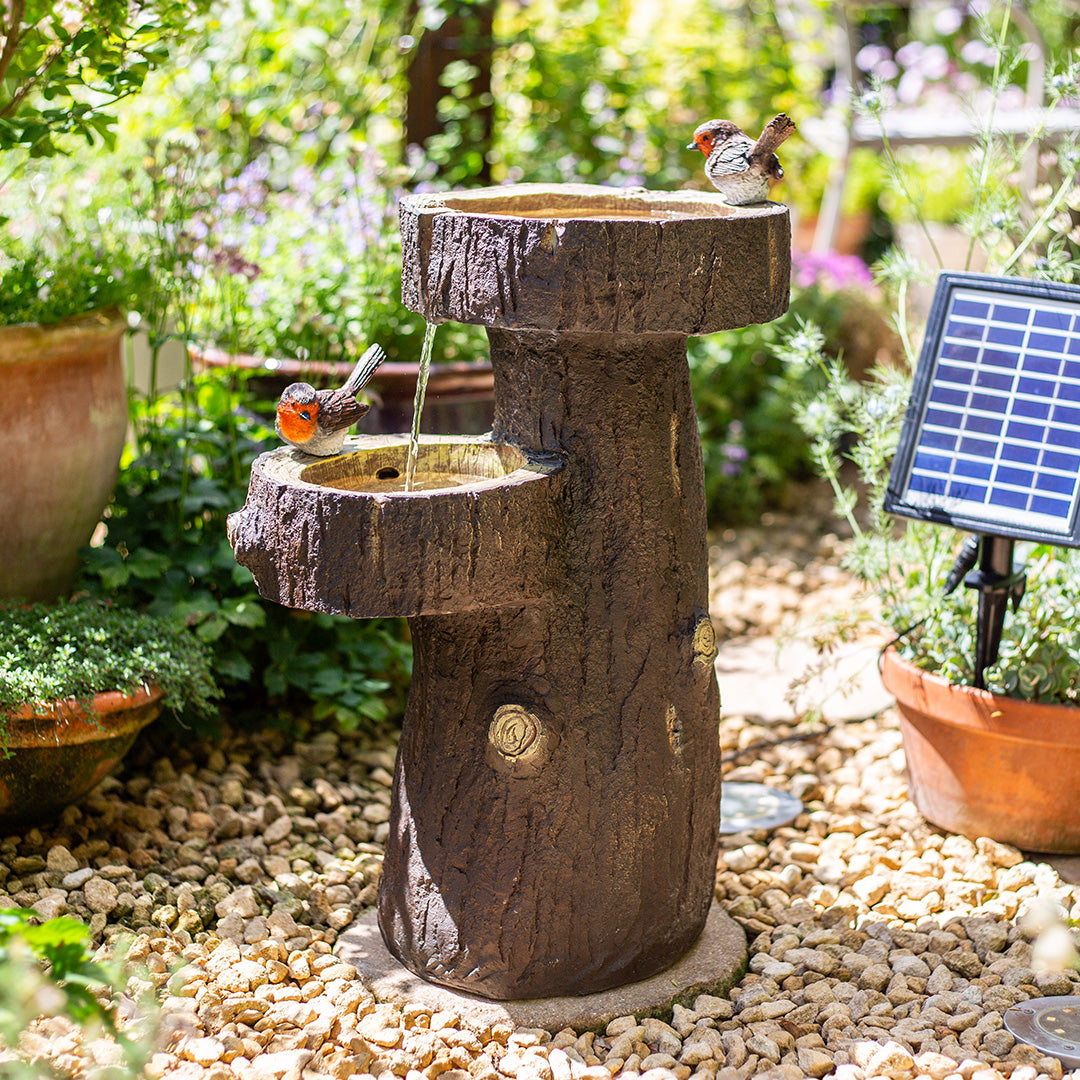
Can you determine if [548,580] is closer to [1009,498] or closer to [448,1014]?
[448,1014]

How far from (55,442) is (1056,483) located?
7.64 feet

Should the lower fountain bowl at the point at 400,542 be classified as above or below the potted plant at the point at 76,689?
above

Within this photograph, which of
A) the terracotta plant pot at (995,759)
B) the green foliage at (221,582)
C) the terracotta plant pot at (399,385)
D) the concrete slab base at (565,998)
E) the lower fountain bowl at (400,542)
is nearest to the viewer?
the lower fountain bowl at (400,542)

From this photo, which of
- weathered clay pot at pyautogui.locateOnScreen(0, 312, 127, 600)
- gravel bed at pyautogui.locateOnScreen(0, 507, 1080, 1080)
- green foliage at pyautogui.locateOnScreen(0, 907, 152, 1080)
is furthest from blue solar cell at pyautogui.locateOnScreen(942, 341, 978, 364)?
green foliage at pyautogui.locateOnScreen(0, 907, 152, 1080)

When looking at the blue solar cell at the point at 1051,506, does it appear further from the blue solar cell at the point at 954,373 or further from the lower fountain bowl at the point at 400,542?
A: the lower fountain bowl at the point at 400,542

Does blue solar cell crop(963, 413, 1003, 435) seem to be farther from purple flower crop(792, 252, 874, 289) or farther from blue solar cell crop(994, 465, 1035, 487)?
purple flower crop(792, 252, 874, 289)

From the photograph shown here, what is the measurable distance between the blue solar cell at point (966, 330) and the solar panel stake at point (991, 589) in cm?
46

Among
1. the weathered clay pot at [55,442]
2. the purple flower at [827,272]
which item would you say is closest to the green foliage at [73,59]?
the weathered clay pot at [55,442]

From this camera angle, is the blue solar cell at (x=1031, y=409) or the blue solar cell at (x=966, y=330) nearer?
the blue solar cell at (x=1031, y=409)

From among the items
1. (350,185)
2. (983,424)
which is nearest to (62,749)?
(983,424)

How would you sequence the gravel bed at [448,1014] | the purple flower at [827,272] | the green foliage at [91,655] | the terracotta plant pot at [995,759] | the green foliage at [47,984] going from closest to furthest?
1. the green foliage at [47,984]
2. the gravel bed at [448,1014]
3. the green foliage at [91,655]
4. the terracotta plant pot at [995,759]
5. the purple flower at [827,272]

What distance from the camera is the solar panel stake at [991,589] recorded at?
2838 millimetres

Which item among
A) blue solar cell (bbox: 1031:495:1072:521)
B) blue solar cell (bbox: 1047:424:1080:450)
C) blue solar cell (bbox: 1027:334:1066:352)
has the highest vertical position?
blue solar cell (bbox: 1027:334:1066:352)

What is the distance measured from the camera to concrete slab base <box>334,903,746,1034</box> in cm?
230
